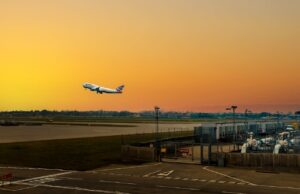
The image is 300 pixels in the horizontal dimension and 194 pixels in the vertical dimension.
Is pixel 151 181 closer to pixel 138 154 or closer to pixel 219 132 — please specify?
pixel 138 154

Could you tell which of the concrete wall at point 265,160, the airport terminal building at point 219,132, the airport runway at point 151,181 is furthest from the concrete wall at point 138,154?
the airport terminal building at point 219,132

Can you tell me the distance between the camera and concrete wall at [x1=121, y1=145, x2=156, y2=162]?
59750mm

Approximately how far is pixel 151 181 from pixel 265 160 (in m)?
18.2

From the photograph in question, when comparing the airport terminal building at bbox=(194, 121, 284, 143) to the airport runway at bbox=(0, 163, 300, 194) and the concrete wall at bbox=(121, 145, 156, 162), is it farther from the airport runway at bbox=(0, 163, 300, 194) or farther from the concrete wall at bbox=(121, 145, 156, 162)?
the airport runway at bbox=(0, 163, 300, 194)

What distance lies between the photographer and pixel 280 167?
51.4 meters

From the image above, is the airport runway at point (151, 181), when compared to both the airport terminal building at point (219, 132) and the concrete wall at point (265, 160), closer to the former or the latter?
the concrete wall at point (265, 160)

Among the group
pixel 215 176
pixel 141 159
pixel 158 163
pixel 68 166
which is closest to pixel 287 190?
pixel 215 176

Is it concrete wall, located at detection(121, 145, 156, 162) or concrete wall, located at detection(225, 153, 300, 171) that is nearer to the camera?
concrete wall, located at detection(225, 153, 300, 171)

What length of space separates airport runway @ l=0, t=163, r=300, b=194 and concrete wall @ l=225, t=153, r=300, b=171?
2.32 metres

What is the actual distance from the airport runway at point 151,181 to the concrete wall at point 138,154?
16.8 feet

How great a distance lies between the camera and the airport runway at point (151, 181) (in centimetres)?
3900


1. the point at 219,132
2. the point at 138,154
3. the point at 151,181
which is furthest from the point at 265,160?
the point at 219,132

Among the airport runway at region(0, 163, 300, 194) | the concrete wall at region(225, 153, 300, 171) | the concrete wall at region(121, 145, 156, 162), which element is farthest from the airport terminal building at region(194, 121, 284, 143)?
the airport runway at region(0, 163, 300, 194)

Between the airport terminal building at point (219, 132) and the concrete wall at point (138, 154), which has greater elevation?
the airport terminal building at point (219, 132)
